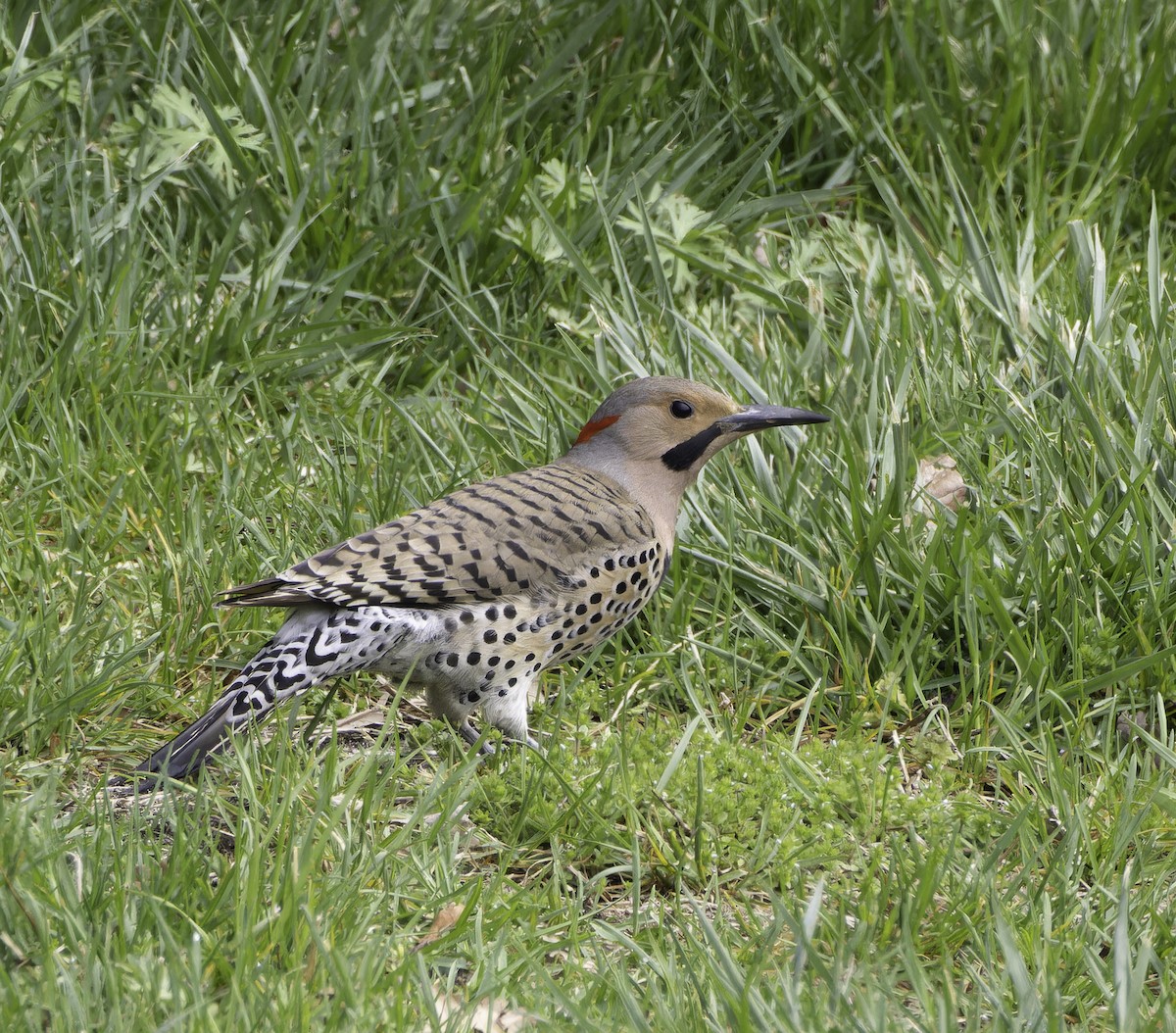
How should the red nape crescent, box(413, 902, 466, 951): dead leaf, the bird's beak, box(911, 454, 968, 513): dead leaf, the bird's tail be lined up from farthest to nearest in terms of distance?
1. box(911, 454, 968, 513): dead leaf
2. the red nape crescent
3. the bird's beak
4. the bird's tail
5. box(413, 902, 466, 951): dead leaf

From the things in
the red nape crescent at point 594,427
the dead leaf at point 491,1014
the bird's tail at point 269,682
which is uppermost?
the red nape crescent at point 594,427

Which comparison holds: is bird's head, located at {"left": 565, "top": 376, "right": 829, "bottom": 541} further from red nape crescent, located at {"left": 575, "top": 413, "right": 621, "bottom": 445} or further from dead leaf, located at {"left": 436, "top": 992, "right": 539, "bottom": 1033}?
dead leaf, located at {"left": 436, "top": 992, "right": 539, "bottom": 1033}

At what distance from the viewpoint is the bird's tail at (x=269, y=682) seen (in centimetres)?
381

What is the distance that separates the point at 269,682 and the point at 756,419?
164 centimetres

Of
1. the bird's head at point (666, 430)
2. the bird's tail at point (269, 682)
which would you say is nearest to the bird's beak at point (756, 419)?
the bird's head at point (666, 430)

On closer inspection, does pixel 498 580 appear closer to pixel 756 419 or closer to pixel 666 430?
pixel 666 430

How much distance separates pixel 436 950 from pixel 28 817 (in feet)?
2.84

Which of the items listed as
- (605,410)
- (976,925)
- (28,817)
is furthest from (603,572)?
(28,817)

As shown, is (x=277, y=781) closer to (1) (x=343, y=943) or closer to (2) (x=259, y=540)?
(1) (x=343, y=943)

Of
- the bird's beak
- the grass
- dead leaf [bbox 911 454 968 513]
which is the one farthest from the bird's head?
dead leaf [bbox 911 454 968 513]

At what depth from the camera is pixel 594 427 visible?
4867 millimetres

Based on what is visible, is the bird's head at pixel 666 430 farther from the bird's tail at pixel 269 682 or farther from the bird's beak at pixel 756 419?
the bird's tail at pixel 269 682

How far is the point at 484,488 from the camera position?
4566 mm

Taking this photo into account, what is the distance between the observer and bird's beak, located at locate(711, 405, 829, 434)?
15.3 feet
